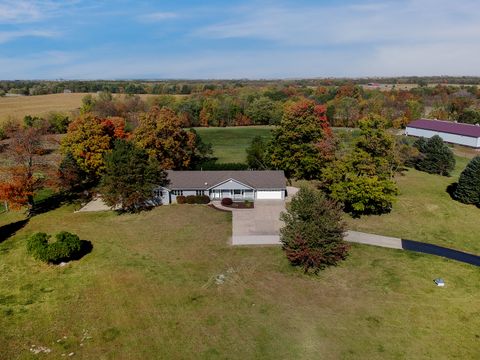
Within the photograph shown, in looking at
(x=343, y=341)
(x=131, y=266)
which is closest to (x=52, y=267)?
(x=131, y=266)

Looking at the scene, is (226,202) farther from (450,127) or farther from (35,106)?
(35,106)

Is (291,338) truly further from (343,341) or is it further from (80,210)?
(80,210)

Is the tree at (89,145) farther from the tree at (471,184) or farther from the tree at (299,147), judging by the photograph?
the tree at (471,184)

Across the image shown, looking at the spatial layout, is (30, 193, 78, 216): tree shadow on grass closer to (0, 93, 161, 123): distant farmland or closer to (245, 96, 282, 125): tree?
(0, 93, 161, 123): distant farmland

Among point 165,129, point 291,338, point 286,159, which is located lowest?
point 291,338

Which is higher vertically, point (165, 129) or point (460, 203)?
point (165, 129)

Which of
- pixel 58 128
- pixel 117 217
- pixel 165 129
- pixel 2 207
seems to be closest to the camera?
pixel 117 217

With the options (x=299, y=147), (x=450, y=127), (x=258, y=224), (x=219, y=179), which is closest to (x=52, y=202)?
(x=219, y=179)
